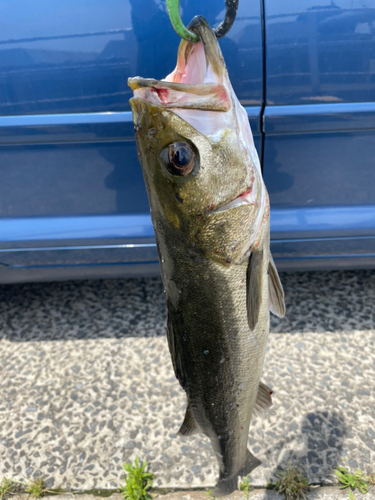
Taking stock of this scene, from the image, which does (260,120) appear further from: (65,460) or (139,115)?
(65,460)

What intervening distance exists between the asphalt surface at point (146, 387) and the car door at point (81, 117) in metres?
0.54

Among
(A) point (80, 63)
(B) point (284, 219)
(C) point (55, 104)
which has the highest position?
(A) point (80, 63)

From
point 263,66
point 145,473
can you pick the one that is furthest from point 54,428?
point 263,66

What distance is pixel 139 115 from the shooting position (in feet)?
3.63

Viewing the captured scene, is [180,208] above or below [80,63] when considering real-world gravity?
below

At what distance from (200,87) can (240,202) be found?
1.10ft

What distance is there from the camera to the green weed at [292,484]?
1799mm

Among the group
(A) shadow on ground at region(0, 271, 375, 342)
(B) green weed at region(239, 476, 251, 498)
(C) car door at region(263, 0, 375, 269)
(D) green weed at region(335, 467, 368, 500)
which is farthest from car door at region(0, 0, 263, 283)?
(D) green weed at region(335, 467, 368, 500)

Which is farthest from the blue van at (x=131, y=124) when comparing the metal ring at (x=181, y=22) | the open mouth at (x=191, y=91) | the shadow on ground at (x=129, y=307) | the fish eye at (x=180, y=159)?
the fish eye at (x=180, y=159)

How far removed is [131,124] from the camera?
85.7 inches

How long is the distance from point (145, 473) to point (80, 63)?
2022 millimetres

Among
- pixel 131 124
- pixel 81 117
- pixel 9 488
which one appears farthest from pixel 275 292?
pixel 9 488

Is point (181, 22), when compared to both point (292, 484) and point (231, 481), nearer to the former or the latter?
point (231, 481)

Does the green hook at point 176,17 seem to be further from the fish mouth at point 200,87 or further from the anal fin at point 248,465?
the anal fin at point 248,465
